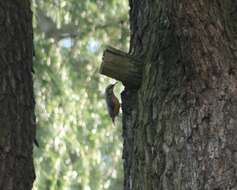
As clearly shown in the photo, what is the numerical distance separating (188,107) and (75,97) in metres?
3.72

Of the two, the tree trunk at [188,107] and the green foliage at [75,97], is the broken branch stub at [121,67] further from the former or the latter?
the green foliage at [75,97]

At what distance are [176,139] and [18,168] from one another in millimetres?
683

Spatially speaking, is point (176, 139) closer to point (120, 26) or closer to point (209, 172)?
point (209, 172)

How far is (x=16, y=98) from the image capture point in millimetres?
2500

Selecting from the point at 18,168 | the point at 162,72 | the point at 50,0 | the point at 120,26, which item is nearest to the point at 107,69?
the point at 162,72

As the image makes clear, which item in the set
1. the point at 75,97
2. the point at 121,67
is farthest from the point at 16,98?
the point at 75,97

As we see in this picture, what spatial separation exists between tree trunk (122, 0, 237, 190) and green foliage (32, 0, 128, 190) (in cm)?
279

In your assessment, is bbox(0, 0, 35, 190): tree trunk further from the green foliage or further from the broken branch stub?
the green foliage

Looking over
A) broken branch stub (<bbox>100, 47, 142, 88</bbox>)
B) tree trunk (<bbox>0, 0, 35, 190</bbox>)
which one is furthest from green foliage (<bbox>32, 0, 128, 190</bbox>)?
broken branch stub (<bbox>100, 47, 142, 88</bbox>)

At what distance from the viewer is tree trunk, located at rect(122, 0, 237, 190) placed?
1896 mm

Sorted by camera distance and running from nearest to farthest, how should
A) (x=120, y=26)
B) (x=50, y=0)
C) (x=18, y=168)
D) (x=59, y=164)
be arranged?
(x=18, y=168)
(x=59, y=164)
(x=50, y=0)
(x=120, y=26)

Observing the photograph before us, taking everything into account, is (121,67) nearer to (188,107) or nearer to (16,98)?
(188,107)

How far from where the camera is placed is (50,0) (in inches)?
223

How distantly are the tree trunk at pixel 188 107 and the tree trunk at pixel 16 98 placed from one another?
1.41 ft
